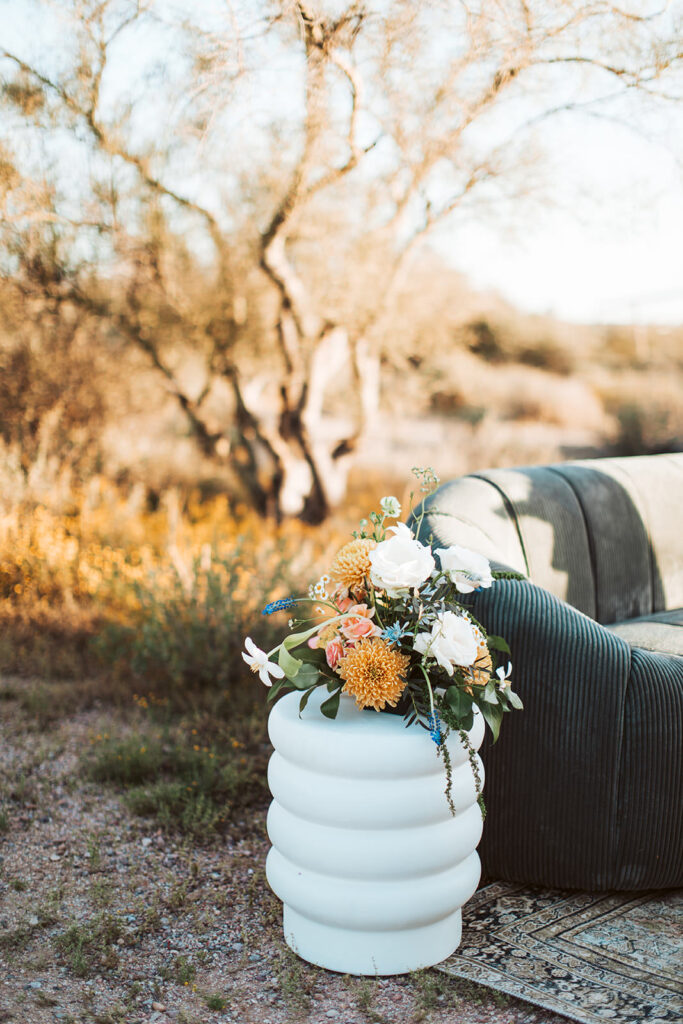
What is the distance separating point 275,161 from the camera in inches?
215

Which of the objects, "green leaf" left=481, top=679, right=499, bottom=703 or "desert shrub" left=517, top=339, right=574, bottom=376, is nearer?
"green leaf" left=481, top=679, right=499, bottom=703

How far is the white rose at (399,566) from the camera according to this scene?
1.94m

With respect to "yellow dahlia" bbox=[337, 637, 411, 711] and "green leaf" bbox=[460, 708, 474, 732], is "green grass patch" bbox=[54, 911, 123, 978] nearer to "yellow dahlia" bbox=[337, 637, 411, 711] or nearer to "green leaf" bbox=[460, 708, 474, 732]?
"yellow dahlia" bbox=[337, 637, 411, 711]

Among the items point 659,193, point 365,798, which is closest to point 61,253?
point 659,193

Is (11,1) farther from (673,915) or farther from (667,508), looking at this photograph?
(673,915)

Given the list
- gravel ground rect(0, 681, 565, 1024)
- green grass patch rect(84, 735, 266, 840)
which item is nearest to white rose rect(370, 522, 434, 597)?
gravel ground rect(0, 681, 565, 1024)

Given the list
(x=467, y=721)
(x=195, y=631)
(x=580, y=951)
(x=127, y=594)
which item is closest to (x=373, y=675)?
(x=467, y=721)

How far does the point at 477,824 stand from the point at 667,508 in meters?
2.47

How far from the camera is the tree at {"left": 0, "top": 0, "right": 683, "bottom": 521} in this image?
163 inches

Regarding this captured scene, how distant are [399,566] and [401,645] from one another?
0.19 metres

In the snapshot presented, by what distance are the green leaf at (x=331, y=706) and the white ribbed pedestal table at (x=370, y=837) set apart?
29 mm

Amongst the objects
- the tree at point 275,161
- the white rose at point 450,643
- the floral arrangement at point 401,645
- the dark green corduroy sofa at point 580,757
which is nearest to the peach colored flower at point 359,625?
the floral arrangement at point 401,645

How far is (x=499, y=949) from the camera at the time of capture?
2.14 metres

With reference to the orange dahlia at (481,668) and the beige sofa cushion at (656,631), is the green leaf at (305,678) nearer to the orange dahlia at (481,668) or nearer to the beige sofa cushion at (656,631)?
the orange dahlia at (481,668)
